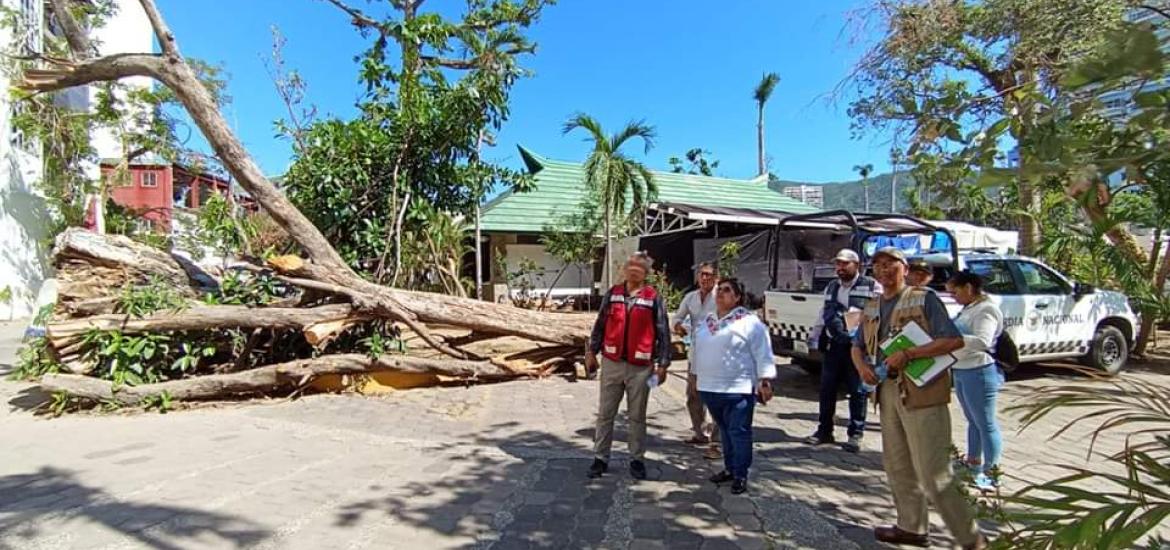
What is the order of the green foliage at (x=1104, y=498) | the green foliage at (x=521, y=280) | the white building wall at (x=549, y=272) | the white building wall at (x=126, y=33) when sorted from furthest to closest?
1. the white building wall at (x=126, y=33)
2. the white building wall at (x=549, y=272)
3. the green foliage at (x=521, y=280)
4. the green foliage at (x=1104, y=498)

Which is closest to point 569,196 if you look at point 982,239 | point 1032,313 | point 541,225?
point 541,225

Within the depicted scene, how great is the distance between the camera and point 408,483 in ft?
14.0

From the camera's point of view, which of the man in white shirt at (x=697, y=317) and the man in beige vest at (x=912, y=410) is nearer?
the man in beige vest at (x=912, y=410)

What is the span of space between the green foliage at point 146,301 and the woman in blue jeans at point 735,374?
5.67 metres

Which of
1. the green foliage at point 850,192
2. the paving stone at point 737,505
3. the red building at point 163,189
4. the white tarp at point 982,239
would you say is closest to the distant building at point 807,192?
the green foliage at point 850,192

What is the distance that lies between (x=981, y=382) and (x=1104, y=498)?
9.03 feet

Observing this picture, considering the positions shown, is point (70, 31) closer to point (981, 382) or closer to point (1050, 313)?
point (981, 382)

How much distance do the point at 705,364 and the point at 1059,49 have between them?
336cm

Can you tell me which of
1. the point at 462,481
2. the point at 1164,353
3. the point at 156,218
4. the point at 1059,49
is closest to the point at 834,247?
the point at 1164,353

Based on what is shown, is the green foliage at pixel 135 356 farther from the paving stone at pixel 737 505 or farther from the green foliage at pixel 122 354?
the paving stone at pixel 737 505

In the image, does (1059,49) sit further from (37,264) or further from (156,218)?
(156,218)

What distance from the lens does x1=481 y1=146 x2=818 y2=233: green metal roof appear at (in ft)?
56.0

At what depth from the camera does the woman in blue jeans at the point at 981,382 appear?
4051 millimetres

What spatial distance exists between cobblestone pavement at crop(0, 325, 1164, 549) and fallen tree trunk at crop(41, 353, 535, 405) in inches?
9.0
